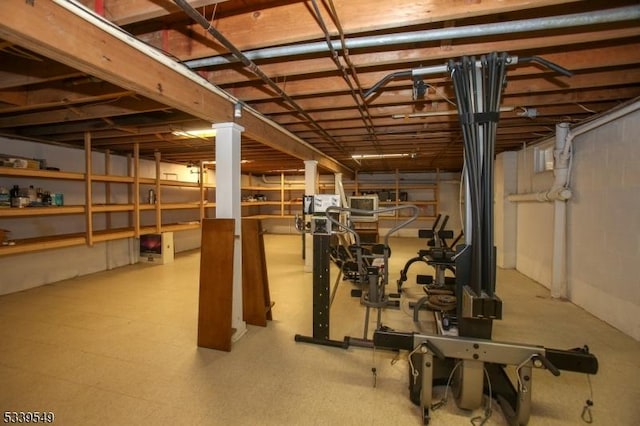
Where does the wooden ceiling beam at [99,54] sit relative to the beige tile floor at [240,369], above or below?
above

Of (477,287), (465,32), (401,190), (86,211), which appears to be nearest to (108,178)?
(86,211)

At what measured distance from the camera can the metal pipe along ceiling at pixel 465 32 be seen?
1.44 metres

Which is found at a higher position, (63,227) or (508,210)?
(508,210)

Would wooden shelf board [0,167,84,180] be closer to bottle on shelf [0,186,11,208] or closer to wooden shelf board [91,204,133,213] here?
bottle on shelf [0,186,11,208]

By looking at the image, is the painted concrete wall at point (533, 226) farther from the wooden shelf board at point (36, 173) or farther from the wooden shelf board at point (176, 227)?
the wooden shelf board at point (36, 173)

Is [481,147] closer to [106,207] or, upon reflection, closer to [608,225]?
[608,225]

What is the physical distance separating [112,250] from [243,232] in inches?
151

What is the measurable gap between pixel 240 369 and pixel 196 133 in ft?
9.90

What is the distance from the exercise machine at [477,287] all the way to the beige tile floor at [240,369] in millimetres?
285

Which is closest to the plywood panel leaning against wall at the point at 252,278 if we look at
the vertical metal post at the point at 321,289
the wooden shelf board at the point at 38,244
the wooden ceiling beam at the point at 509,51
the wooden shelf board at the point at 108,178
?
the vertical metal post at the point at 321,289

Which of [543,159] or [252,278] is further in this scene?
[543,159]

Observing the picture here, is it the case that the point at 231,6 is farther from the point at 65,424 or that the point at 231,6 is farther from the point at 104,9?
the point at 65,424

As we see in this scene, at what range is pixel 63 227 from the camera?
445cm

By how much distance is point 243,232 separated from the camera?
285cm
